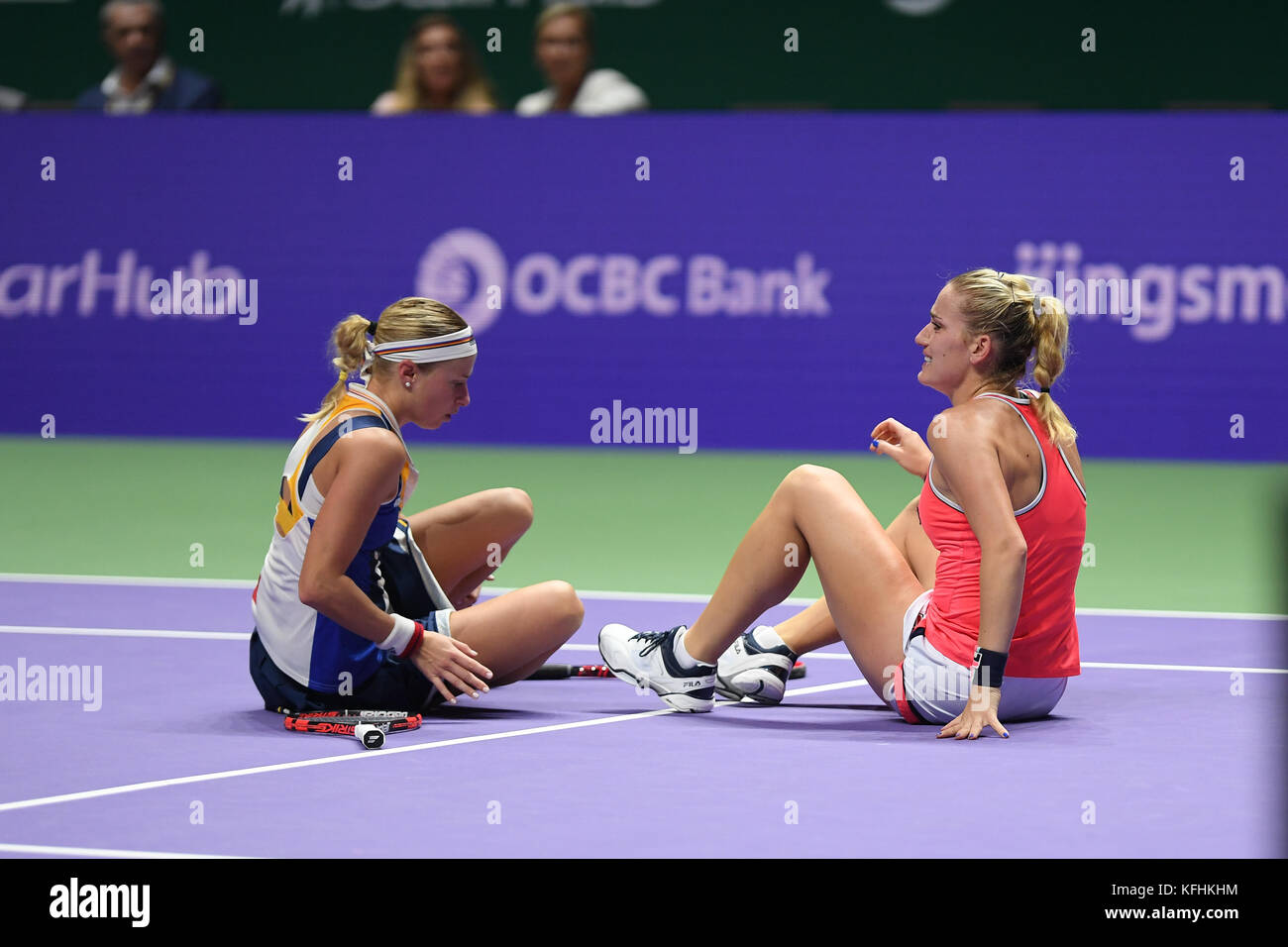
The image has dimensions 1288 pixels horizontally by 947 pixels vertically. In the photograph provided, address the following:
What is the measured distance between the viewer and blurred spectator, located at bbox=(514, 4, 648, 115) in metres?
13.9

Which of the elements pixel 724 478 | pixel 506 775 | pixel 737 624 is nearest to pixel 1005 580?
pixel 737 624

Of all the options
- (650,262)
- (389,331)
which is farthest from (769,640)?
(650,262)

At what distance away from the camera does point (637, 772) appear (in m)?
4.71

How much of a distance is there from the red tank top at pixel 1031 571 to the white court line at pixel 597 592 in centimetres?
240

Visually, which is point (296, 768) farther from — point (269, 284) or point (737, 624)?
point (269, 284)

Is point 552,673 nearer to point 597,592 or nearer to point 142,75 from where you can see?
point 597,592

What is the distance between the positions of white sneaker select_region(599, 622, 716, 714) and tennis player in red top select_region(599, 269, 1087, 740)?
0.15 feet

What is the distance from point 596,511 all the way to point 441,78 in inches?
178

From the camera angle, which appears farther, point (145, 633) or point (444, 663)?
point (145, 633)

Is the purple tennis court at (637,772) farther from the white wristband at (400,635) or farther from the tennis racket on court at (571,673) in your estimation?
the white wristband at (400,635)

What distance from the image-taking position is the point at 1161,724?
5340 mm

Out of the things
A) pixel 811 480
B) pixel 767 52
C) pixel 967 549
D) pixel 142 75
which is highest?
pixel 767 52

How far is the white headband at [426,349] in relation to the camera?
523 cm

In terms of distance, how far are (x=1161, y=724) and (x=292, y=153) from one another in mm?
9366
